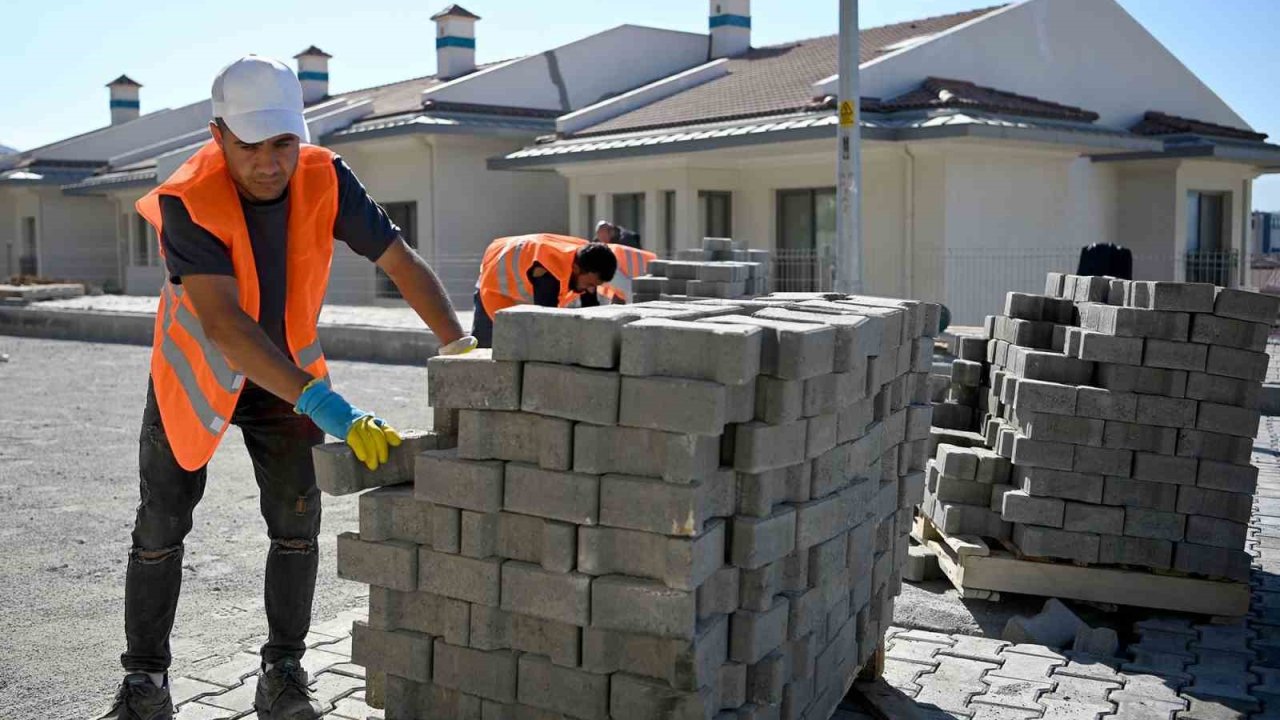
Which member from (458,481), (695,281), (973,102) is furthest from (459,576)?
(973,102)

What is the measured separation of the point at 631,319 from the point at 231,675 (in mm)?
2253

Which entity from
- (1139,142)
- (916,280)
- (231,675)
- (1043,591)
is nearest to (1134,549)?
(1043,591)

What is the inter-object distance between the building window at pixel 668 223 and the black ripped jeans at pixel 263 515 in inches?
674

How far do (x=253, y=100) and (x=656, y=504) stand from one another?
1656 millimetres

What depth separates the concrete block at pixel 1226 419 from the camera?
5.51 metres

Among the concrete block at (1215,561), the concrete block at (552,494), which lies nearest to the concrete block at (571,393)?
the concrete block at (552,494)

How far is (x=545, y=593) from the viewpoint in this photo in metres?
3.19

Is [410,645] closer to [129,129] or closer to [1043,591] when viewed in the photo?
[1043,591]

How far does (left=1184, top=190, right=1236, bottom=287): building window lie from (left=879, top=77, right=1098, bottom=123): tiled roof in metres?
3.36

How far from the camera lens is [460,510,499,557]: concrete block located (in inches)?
128

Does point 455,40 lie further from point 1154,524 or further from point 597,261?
point 1154,524

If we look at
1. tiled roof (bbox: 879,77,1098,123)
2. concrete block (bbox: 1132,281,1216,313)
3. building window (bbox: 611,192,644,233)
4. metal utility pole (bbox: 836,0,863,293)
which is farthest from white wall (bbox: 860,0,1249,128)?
concrete block (bbox: 1132,281,1216,313)

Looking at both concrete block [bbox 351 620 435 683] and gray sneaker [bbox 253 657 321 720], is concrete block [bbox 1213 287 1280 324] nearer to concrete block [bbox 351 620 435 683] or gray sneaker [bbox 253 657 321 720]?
concrete block [bbox 351 620 435 683]

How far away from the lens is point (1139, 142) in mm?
19172
